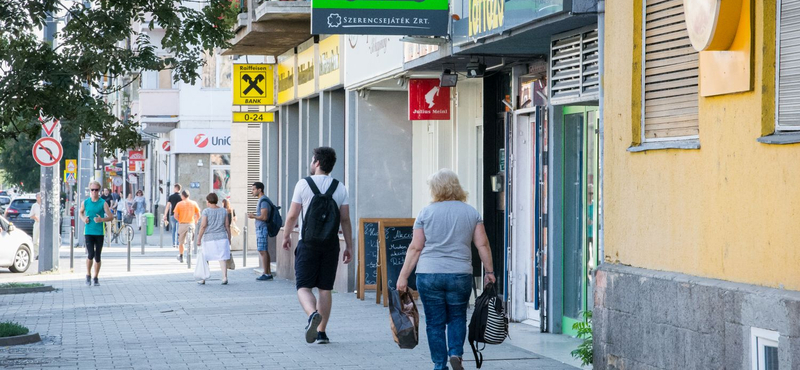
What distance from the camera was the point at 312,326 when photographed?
11.3 meters

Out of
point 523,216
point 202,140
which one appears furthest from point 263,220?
point 202,140

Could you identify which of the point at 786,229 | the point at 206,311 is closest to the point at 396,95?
the point at 206,311

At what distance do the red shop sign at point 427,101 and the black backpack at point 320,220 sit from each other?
15.6 feet

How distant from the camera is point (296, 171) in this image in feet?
75.8

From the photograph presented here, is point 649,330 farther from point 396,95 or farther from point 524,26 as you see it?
point 396,95

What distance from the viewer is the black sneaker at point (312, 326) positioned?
11.2m

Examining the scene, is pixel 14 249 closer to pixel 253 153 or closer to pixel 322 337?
pixel 253 153

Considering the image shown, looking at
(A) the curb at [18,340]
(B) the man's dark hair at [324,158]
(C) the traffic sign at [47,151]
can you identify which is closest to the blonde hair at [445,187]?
(B) the man's dark hair at [324,158]

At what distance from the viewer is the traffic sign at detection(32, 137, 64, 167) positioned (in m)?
23.1

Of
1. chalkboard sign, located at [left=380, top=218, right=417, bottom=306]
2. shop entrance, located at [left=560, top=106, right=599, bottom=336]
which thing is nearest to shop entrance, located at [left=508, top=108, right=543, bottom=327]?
shop entrance, located at [left=560, top=106, right=599, bottom=336]

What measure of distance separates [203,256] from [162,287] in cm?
85

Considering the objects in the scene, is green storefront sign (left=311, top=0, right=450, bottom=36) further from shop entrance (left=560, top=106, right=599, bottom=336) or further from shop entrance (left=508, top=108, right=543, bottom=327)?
shop entrance (left=560, top=106, right=599, bottom=336)

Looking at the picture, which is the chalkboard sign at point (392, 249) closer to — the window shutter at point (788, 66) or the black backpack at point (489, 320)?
the black backpack at point (489, 320)

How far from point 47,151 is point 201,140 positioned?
21.5 meters
